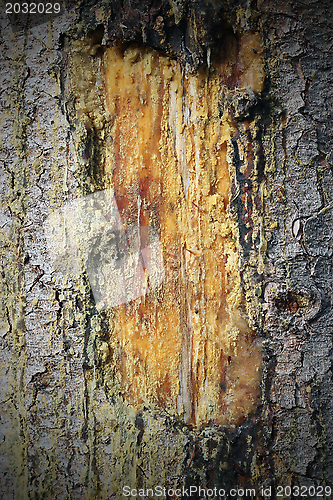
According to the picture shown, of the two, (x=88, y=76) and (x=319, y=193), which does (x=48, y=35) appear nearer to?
(x=88, y=76)

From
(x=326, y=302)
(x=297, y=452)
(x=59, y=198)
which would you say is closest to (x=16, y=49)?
(x=59, y=198)

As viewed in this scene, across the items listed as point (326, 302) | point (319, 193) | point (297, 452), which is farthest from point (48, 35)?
point (297, 452)

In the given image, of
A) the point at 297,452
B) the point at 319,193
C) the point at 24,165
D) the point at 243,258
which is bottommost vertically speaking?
the point at 297,452

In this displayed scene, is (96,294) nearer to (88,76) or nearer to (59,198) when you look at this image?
(59,198)

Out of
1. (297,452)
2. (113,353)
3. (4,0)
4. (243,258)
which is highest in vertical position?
(4,0)

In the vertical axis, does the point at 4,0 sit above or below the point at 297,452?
above

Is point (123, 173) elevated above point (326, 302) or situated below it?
above
